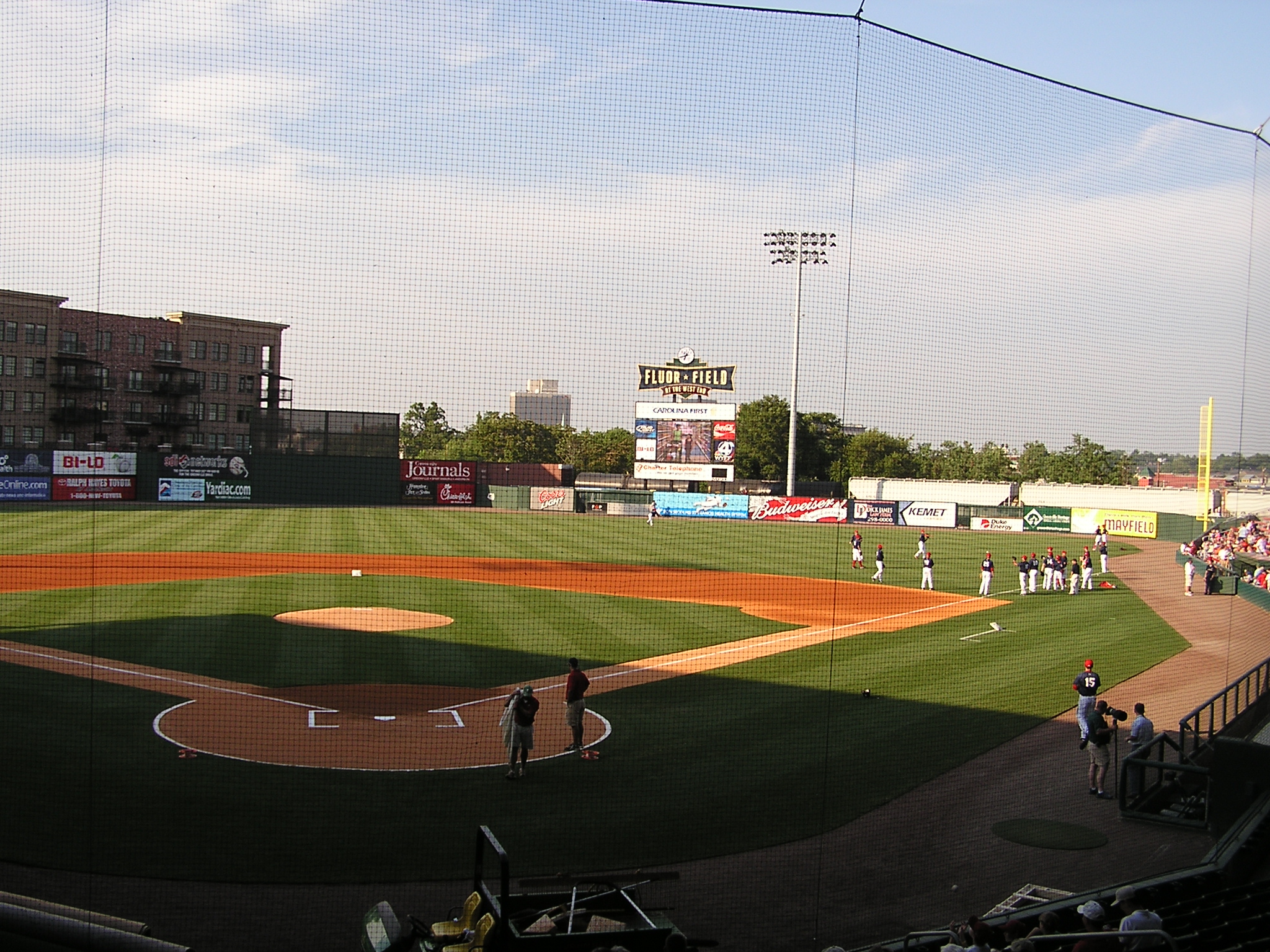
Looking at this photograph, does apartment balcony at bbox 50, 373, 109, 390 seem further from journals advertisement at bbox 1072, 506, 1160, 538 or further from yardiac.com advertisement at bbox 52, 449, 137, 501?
journals advertisement at bbox 1072, 506, 1160, 538

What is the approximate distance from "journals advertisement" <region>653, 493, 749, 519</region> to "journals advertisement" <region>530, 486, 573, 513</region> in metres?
4.31

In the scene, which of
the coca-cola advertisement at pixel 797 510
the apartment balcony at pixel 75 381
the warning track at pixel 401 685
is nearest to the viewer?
the warning track at pixel 401 685

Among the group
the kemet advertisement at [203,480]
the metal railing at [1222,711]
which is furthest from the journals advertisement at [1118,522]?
the kemet advertisement at [203,480]

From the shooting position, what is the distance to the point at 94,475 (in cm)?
3803

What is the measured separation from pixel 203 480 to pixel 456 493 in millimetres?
10150

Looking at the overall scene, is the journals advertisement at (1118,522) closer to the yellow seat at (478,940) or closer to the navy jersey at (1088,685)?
the navy jersey at (1088,685)

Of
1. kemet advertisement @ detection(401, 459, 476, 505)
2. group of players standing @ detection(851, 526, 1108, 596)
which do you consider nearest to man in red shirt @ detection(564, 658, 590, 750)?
group of players standing @ detection(851, 526, 1108, 596)

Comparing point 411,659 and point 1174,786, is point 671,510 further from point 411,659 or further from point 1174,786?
point 1174,786

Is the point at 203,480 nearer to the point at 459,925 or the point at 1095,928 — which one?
the point at 459,925

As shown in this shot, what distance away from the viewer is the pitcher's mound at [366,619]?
18141mm

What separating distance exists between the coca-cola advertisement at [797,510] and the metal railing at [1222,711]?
3243 cm

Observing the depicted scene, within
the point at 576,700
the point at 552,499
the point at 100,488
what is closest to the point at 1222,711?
the point at 576,700

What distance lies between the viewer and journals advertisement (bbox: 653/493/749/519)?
47.7m

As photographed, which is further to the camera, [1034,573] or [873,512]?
[873,512]
